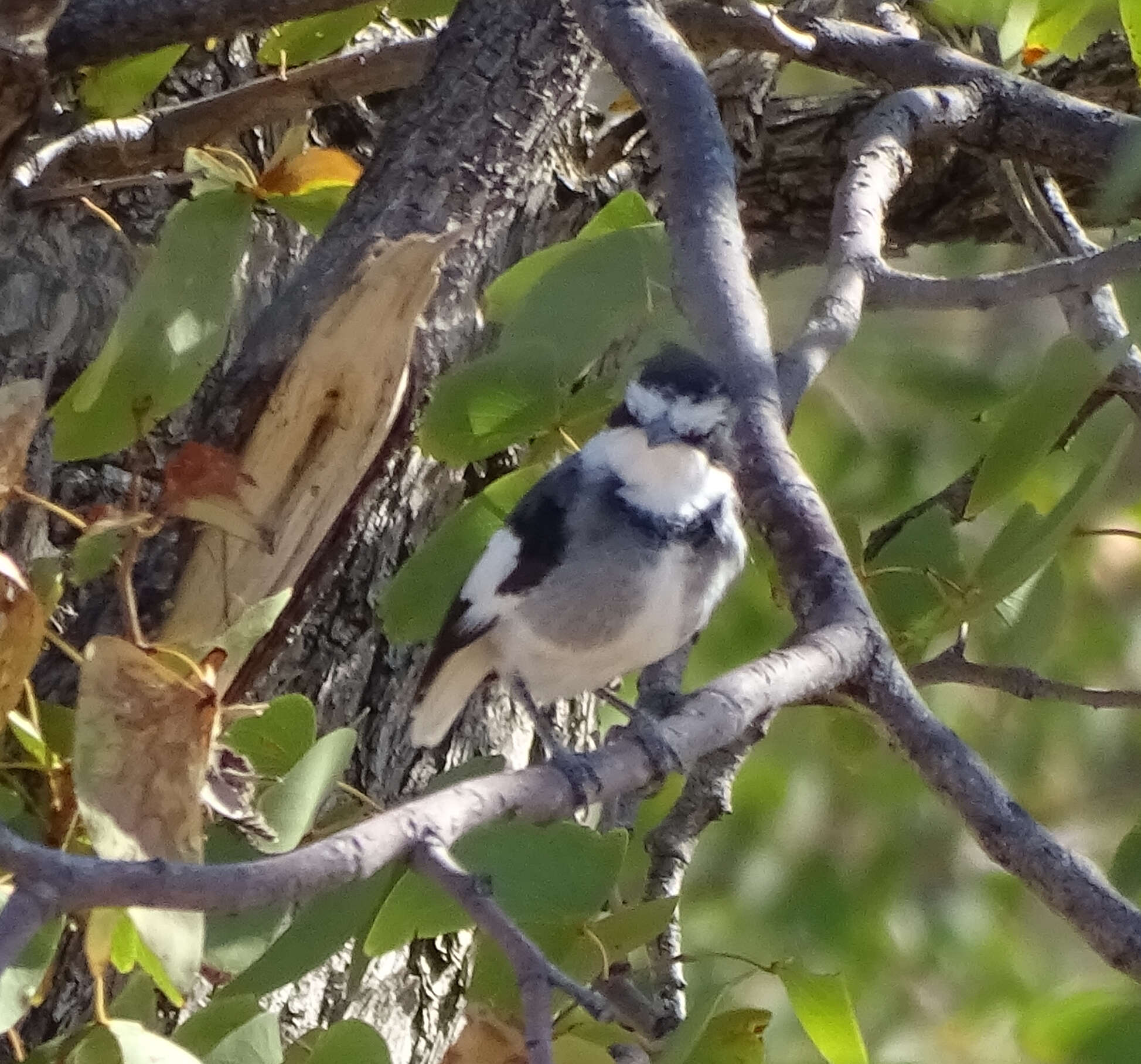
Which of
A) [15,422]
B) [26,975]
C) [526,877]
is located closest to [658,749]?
[526,877]

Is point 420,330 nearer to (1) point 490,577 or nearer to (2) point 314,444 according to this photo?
(2) point 314,444

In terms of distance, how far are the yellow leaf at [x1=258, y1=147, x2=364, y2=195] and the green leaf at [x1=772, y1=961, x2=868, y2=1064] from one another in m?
0.85

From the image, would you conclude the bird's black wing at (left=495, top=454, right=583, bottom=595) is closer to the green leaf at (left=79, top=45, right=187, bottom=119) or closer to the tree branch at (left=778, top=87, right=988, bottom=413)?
the tree branch at (left=778, top=87, right=988, bottom=413)

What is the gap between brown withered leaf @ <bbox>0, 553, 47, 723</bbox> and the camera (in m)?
0.93

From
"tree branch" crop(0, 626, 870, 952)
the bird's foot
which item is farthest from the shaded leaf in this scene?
the bird's foot

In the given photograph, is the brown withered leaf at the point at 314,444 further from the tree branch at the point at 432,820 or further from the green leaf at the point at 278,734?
the tree branch at the point at 432,820

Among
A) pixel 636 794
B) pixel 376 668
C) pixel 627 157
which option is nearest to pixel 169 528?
pixel 376 668

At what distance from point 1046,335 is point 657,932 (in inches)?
60.4

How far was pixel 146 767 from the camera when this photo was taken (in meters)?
0.83

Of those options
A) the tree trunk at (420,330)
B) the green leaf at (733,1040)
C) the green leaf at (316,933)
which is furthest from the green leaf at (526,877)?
the tree trunk at (420,330)

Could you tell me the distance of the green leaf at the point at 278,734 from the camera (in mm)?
1021

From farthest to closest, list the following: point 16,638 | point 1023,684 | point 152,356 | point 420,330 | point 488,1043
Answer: point 420,330 < point 1023,684 < point 152,356 < point 488,1043 < point 16,638

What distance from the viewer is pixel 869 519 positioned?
4.38 feet

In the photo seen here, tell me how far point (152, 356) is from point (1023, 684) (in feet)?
2.60
